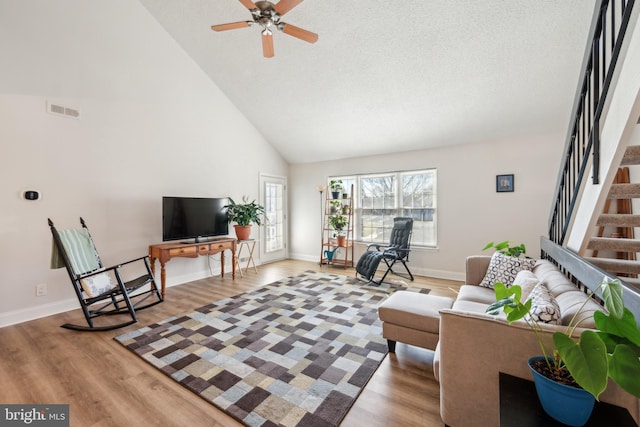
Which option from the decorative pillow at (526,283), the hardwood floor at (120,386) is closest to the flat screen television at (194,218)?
the hardwood floor at (120,386)

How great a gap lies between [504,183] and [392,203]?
6.20 ft

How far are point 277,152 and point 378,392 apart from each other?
5411 millimetres

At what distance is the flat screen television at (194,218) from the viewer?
4.02 metres

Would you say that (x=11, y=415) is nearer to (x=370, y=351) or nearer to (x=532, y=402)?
(x=370, y=351)

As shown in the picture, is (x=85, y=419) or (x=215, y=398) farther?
(x=215, y=398)

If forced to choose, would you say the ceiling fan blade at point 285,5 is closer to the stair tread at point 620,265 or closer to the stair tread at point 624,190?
the stair tread at point 624,190

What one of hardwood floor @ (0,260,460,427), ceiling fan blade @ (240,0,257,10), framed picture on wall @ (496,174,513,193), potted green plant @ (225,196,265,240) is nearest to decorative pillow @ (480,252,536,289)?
hardwood floor @ (0,260,460,427)

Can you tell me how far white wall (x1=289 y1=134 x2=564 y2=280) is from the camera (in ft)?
13.5

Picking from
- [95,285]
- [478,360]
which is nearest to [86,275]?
[95,285]

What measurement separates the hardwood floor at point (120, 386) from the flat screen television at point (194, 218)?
5.14 feet

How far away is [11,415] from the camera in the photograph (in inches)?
65.7

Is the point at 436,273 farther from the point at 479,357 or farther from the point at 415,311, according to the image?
the point at 479,357

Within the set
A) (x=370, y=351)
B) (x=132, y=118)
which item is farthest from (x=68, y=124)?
(x=370, y=351)

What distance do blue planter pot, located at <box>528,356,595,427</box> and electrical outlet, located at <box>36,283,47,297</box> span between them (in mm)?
4577
